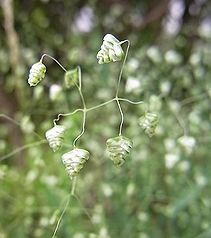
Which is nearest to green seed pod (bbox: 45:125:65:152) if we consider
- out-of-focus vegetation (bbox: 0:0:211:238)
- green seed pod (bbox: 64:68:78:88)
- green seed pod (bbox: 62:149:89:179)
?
green seed pod (bbox: 62:149:89:179)

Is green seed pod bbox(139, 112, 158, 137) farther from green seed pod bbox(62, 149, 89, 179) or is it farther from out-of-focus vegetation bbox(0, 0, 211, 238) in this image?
out-of-focus vegetation bbox(0, 0, 211, 238)

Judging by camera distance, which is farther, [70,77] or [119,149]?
[70,77]

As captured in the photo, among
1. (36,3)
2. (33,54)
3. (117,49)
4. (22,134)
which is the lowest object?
(117,49)

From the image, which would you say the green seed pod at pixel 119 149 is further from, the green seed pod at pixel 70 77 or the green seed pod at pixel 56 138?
the green seed pod at pixel 70 77

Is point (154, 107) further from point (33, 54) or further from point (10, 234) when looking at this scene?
point (33, 54)

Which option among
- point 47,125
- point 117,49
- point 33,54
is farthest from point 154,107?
point 33,54

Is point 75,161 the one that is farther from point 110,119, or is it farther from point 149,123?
point 110,119

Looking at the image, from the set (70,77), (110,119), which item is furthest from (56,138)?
(110,119)

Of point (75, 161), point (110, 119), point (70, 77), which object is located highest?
point (110, 119)
